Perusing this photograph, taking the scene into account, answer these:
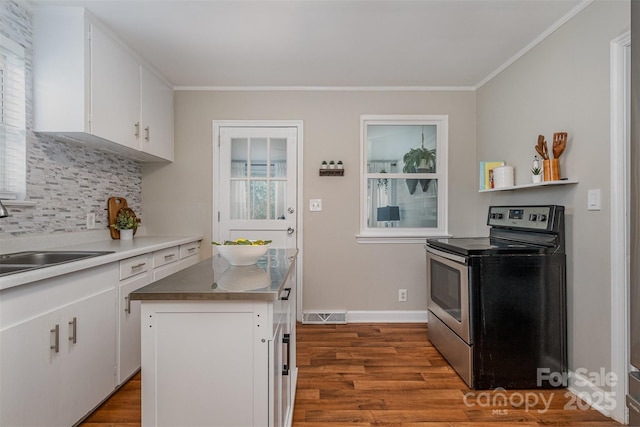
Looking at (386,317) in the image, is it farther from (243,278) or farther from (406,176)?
(243,278)

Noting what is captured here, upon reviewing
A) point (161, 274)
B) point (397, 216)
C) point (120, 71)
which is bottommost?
point (161, 274)

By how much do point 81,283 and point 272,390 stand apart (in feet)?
3.97

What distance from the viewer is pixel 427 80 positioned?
120 inches

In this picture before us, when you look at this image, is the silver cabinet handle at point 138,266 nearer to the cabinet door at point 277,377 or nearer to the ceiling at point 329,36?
the cabinet door at point 277,377

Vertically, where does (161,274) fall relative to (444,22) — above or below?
below

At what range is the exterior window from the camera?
326 cm

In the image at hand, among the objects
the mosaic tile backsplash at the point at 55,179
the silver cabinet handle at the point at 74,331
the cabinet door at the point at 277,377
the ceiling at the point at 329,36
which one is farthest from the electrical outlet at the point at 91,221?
the cabinet door at the point at 277,377

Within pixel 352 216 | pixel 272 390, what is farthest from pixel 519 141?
pixel 272 390

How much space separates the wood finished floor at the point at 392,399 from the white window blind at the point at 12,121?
1421 mm

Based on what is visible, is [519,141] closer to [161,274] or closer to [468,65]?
[468,65]

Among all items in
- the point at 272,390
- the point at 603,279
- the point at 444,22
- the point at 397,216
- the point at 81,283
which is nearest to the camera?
the point at 272,390

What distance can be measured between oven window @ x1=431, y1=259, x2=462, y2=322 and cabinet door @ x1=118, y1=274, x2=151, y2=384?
7.08ft

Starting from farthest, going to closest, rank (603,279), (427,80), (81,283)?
(427,80) < (603,279) < (81,283)

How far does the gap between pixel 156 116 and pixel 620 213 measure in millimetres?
3389
